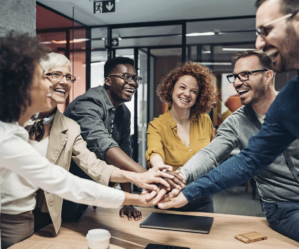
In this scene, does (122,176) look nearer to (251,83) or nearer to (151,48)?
(251,83)

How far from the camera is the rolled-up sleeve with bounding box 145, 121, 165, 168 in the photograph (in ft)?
7.66

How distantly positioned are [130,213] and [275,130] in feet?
3.22

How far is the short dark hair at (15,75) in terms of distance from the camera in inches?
43.7

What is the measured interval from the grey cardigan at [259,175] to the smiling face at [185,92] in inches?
20.4

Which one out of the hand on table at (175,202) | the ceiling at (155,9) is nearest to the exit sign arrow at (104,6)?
the ceiling at (155,9)

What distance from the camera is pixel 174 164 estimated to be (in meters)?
A: 2.41

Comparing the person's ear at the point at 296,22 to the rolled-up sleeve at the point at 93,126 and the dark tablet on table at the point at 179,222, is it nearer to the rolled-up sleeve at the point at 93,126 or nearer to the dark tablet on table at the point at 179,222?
the dark tablet on table at the point at 179,222

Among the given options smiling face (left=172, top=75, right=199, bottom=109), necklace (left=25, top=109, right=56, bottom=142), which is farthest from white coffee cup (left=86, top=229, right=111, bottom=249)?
smiling face (left=172, top=75, right=199, bottom=109)

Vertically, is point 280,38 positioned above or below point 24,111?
above

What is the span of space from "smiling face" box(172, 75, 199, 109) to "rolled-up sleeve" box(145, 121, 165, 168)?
0.30 m

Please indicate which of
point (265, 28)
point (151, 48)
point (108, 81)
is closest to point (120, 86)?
point (108, 81)

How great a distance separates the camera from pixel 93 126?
2023 millimetres

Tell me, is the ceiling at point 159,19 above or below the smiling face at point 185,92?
above

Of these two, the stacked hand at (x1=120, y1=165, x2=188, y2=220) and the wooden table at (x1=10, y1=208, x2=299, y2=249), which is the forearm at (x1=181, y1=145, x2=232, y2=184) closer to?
the stacked hand at (x1=120, y1=165, x2=188, y2=220)
